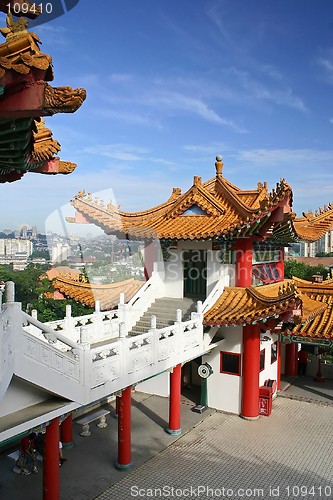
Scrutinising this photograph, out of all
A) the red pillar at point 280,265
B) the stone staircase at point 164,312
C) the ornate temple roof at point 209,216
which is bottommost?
the stone staircase at point 164,312

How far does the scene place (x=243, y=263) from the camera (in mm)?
12633

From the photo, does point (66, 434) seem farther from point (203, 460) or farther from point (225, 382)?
point (225, 382)

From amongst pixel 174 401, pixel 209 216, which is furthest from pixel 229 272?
pixel 174 401

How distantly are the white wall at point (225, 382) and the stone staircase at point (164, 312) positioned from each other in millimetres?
1167

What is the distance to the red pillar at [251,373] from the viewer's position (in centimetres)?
1219

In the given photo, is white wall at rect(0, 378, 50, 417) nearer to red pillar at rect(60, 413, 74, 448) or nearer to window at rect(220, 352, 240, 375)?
red pillar at rect(60, 413, 74, 448)

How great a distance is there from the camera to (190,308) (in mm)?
13023

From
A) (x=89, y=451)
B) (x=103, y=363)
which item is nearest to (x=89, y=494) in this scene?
(x=89, y=451)

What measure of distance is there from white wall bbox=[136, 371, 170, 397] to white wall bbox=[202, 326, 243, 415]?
1432mm

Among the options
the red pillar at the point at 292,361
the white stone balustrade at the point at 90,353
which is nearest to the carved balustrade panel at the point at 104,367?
the white stone balustrade at the point at 90,353

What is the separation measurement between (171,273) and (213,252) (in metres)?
1.64

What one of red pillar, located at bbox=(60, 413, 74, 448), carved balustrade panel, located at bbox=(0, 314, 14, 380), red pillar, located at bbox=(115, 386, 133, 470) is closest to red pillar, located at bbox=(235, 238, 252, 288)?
red pillar, located at bbox=(115, 386, 133, 470)

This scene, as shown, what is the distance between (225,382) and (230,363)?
551 millimetres

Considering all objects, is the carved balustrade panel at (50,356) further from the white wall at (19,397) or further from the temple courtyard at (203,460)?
the temple courtyard at (203,460)
